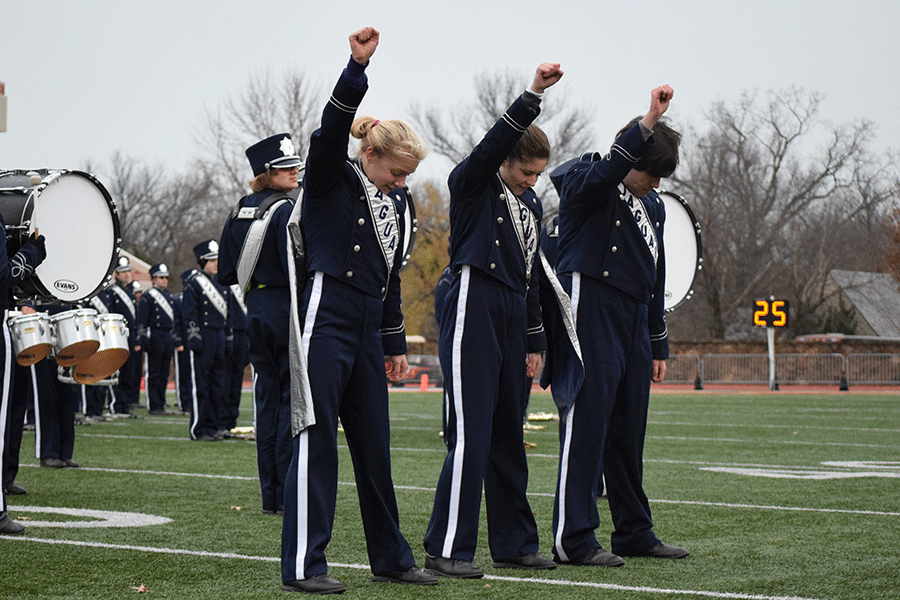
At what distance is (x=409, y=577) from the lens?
4699 mm

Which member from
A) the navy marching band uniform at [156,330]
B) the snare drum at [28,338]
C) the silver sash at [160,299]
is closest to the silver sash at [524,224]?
the snare drum at [28,338]

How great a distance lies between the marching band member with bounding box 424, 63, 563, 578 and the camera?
4.86 meters

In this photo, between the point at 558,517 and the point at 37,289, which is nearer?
the point at 558,517

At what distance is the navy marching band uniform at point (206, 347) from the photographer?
12.8m

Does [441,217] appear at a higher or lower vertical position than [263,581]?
higher

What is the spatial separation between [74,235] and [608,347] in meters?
3.87

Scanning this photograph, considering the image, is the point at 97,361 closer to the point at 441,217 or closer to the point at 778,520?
the point at 778,520

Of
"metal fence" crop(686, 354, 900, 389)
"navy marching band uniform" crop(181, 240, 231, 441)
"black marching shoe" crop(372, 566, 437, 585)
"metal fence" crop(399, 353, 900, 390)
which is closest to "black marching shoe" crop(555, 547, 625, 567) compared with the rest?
"black marching shoe" crop(372, 566, 437, 585)

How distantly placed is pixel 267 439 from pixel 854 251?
5069cm

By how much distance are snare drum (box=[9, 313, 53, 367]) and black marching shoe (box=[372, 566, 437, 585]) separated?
3.24 metres

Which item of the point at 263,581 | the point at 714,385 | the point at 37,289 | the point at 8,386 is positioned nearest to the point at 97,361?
the point at 37,289

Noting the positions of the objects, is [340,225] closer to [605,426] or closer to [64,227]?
[605,426]

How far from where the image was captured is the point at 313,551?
4508 mm

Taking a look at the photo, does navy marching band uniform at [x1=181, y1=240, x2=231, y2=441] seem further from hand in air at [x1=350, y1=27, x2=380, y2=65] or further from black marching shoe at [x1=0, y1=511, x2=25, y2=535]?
hand in air at [x1=350, y1=27, x2=380, y2=65]
